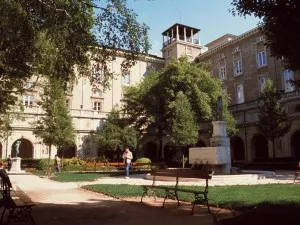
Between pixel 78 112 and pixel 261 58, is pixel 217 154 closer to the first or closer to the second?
pixel 261 58

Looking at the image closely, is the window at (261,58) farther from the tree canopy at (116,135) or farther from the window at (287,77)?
the tree canopy at (116,135)

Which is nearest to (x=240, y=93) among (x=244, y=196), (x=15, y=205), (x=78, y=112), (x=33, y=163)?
(x=78, y=112)

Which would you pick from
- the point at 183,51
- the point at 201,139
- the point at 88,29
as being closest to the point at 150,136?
the point at 201,139

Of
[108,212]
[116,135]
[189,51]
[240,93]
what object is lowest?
[108,212]

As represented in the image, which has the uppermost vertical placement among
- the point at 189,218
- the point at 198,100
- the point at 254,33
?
the point at 254,33

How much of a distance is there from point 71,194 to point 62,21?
18.3 feet

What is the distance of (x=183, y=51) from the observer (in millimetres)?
49125

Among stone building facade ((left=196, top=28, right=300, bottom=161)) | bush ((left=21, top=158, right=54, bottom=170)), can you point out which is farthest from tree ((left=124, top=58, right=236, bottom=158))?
bush ((left=21, top=158, right=54, bottom=170))

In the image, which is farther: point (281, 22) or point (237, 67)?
point (237, 67)

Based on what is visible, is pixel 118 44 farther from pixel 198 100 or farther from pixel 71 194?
pixel 198 100

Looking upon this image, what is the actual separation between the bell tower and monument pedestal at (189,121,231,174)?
31.1 m

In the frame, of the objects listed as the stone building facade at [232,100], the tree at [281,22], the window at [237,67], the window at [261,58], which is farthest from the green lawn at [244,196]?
the window at [237,67]

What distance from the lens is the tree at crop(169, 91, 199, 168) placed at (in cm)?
3117

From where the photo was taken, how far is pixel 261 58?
38.1m
